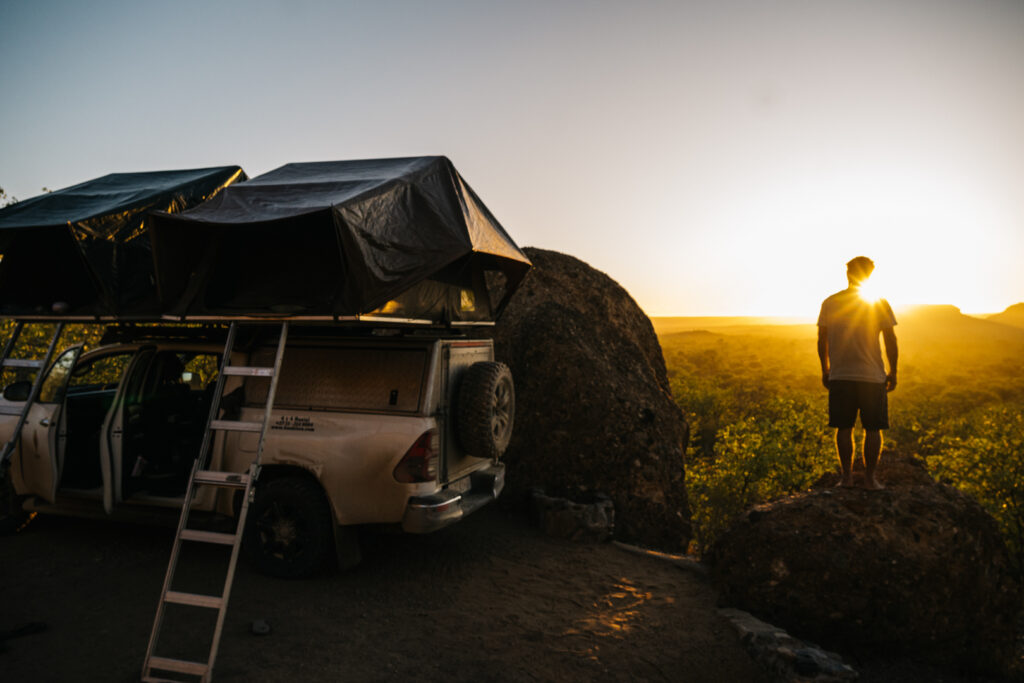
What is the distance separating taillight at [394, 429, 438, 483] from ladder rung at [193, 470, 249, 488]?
1167 mm

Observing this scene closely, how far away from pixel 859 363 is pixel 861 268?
3.12 ft

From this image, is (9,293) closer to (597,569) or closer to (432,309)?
(432,309)

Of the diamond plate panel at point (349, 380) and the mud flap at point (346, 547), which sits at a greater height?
the diamond plate panel at point (349, 380)

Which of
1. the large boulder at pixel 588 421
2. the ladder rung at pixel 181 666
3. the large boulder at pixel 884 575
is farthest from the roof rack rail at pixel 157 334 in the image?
the large boulder at pixel 884 575

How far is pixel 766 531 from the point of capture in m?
5.57

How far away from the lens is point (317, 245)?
5027mm

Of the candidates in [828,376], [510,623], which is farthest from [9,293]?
[828,376]

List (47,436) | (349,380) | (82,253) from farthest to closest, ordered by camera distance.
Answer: (47,436)
(82,253)
(349,380)

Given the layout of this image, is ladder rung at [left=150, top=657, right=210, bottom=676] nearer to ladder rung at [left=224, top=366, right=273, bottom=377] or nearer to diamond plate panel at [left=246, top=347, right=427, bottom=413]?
ladder rung at [left=224, top=366, right=273, bottom=377]

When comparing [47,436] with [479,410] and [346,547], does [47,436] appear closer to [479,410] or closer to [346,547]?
[346,547]

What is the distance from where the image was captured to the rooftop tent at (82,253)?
216 inches

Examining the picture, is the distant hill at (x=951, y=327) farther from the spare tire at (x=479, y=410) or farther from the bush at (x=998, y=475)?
the spare tire at (x=479, y=410)

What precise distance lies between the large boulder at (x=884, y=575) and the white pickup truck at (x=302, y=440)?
2687mm

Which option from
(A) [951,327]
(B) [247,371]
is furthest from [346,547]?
(A) [951,327]
